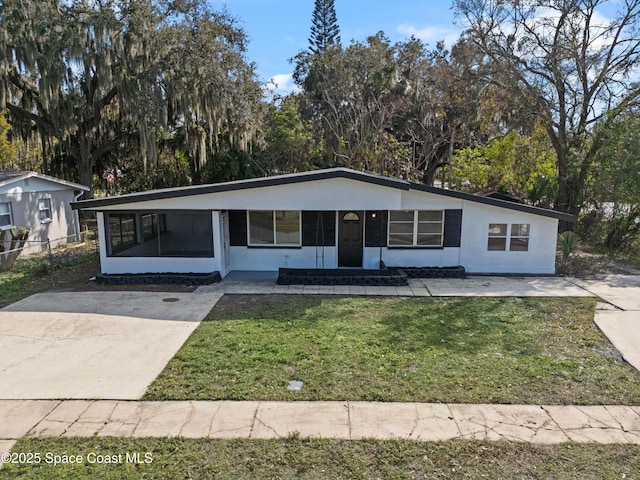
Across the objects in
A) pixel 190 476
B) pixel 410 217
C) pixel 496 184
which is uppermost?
pixel 496 184

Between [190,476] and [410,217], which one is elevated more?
[410,217]

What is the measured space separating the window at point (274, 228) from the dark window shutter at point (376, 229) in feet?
7.00

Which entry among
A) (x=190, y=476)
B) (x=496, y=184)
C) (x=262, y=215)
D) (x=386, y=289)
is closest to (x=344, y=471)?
(x=190, y=476)

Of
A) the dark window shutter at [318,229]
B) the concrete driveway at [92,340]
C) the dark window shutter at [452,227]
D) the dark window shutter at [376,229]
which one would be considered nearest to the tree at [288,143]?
the dark window shutter at [318,229]

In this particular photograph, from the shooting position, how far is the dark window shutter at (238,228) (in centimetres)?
1330

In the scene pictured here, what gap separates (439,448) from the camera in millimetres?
4797

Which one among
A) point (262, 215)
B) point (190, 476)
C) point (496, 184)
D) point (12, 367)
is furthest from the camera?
point (496, 184)

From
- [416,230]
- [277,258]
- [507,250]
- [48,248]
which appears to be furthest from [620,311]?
[48,248]

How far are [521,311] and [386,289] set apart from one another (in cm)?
334

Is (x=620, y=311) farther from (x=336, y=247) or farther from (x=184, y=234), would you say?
(x=184, y=234)

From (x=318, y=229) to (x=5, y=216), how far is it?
38.4ft

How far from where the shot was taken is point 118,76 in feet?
63.8

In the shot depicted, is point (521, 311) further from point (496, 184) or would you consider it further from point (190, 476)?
point (496, 184)

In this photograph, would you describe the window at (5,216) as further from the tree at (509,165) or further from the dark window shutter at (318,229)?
the tree at (509,165)
